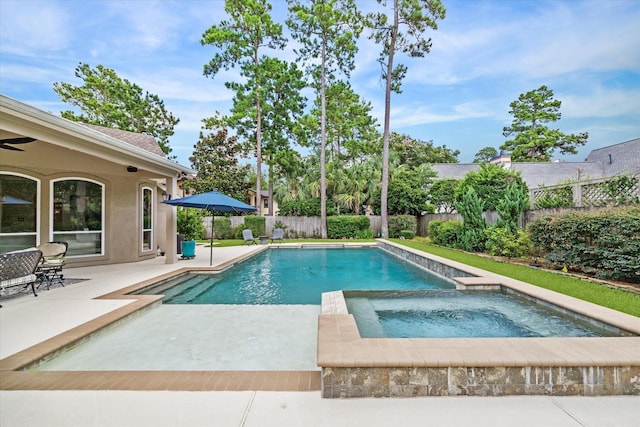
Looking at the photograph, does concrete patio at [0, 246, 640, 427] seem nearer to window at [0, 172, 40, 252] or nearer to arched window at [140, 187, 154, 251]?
window at [0, 172, 40, 252]

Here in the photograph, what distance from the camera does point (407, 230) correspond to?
1895cm

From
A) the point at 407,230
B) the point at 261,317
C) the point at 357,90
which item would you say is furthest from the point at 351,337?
the point at 357,90

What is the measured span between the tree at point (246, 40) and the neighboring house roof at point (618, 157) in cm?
2602

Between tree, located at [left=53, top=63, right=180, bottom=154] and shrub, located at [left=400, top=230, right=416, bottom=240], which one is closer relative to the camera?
shrub, located at [left=400, top=230, right=416, bottom=240]

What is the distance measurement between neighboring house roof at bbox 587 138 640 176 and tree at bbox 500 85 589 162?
356 centimetres

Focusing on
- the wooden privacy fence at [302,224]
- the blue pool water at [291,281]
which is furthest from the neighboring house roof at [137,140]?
the wooden privacy fence at [302,224]

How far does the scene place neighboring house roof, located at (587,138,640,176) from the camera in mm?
22234

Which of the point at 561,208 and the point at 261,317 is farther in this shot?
the point at 561,208

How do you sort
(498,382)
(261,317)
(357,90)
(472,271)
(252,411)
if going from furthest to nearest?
(357,90), (472,271), (261,317), (498,382), (252,411)

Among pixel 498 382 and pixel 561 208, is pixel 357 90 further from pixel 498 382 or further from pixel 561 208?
pixel 498 382

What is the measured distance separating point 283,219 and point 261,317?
15.4 meters

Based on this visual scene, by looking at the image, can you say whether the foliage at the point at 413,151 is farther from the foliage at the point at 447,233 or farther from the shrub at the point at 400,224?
the foliage at the point at 447,233

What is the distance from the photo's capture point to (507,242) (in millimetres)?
9523

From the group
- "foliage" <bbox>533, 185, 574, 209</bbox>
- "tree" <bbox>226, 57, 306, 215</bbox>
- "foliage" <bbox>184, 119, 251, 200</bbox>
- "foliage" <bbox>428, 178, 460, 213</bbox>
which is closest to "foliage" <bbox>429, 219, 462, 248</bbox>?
"foliage" <bbox>533, 185, 574, 209</bbox>
